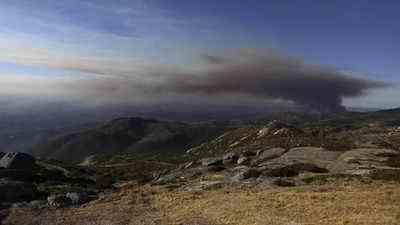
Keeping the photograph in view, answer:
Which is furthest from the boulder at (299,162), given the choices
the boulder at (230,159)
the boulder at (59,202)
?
the boulder at (59,202)

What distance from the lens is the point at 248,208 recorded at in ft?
134

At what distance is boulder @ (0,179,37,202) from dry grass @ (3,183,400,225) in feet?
22.5

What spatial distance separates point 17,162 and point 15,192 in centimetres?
4002

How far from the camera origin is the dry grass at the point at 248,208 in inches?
1435

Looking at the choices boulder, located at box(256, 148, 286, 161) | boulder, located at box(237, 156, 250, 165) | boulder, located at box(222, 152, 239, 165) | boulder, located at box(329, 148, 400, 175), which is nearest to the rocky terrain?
boulder, located at box(329, 148, 400, 175)

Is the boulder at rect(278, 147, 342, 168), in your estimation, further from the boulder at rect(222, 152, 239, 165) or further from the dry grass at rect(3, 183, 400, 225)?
the dry grass at rect(3, 183, 400, 225)

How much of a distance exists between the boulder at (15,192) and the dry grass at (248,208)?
6.84 metres

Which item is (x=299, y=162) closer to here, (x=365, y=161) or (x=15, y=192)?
(x=365, y=161)

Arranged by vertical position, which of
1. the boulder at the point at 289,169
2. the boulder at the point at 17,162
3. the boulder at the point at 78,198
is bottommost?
the boulder at the point at 17,162

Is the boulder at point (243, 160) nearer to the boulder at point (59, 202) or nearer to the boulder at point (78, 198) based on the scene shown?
the boulder at point (78, 198)

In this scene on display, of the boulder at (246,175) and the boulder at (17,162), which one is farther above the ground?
the boulder at (246,175)

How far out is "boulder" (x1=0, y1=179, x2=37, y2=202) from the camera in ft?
173

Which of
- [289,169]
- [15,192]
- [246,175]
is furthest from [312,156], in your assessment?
[15,192]

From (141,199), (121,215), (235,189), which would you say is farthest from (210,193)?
(121,215)
